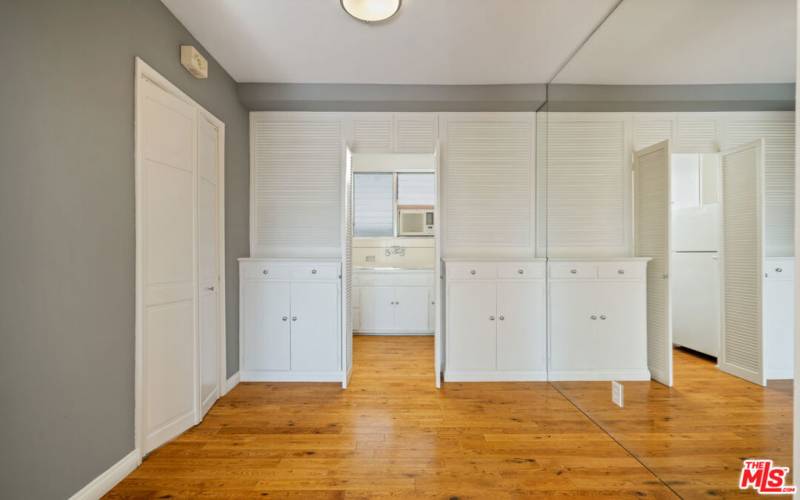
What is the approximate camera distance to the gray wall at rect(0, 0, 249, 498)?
1.31m

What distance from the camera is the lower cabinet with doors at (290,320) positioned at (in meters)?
3.21

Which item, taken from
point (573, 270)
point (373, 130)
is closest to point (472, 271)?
point (573, 270)

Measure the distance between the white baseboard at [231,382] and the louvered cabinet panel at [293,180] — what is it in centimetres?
108

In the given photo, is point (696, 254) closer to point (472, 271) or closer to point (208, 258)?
point (472, 271)

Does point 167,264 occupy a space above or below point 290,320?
above

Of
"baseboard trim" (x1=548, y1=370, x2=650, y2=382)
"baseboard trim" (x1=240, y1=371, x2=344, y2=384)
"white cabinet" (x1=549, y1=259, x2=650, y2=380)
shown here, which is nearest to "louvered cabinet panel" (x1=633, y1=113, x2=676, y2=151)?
"white cabinet" (x1=549, y1=259, x2=650, y2=380)

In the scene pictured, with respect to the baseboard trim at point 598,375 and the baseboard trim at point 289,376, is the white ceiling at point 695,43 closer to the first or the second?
the baseboard trim at point 598,375

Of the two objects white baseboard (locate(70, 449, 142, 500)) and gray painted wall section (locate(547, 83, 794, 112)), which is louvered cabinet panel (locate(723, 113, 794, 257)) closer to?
gray painted wall section (locate(547, 83, 794, 112))

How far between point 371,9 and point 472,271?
2.08 meters

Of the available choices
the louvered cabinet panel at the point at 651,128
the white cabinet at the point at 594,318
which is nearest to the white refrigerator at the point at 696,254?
the louvered cabinet panel at the point at 651,128

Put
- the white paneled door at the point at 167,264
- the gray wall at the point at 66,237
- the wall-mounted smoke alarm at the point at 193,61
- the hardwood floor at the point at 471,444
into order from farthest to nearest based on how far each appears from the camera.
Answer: the wall-mounted smoke alarm at the point at 193,61
the white paneled door at the point at 167,264
the hardwood floor at the point at 471,444
the gray wall at the point at 66,237

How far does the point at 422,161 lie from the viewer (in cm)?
513

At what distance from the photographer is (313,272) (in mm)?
3217

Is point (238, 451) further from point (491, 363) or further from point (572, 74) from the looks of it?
point (572, 74)
